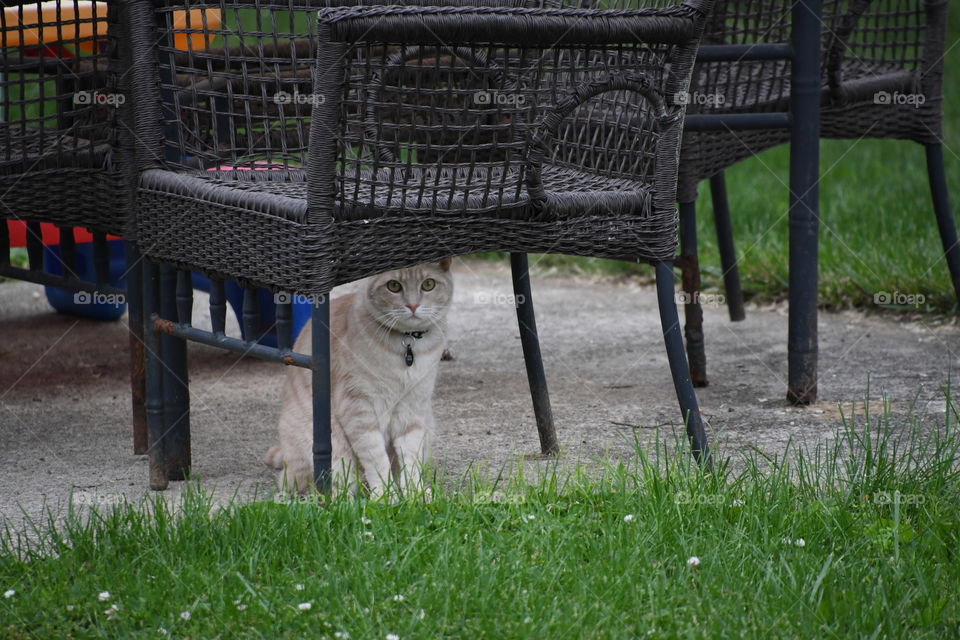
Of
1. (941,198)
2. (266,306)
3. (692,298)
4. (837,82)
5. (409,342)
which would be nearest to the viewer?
(409,342)

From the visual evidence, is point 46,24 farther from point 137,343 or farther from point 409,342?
point 409,342

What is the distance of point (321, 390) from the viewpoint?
84.8 inches

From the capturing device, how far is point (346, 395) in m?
2.61

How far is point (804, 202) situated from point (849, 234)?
78.0 inches

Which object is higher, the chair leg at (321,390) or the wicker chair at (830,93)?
the wicker chair at (830,93)

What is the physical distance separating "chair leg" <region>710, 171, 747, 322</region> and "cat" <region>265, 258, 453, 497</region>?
5.19 feet

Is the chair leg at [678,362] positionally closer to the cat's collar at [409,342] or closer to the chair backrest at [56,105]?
the cat's collar at [409,342]

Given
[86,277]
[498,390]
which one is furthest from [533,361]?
[86,277]

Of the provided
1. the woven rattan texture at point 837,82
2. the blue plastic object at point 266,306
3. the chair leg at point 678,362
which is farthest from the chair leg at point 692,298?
the blue plastic object at point 266,306

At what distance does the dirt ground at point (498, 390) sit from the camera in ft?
9.03

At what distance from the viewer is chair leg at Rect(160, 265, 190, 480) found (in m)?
2.53

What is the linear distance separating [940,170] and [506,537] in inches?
90.0

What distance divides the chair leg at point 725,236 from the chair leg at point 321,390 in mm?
2164

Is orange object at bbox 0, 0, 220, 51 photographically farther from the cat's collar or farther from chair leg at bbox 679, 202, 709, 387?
chair leg at bbox 679, 202, 709, 387
